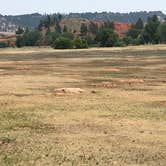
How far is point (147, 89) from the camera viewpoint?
2581cm

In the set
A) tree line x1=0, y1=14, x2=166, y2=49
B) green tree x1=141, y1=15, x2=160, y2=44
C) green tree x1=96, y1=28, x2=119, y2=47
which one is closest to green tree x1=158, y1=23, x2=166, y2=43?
tree line x1=0, y1=14, x2=166, y2=49

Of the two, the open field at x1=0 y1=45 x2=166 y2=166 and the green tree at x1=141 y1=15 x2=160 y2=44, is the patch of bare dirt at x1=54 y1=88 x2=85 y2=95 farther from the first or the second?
the green tree at x1=141 y1=15 x2=160 y2=44

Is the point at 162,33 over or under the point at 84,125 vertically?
under

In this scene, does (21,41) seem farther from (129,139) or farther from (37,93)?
(129,139)

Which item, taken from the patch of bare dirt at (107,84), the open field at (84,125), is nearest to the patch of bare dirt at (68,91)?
the open field at (84,125)

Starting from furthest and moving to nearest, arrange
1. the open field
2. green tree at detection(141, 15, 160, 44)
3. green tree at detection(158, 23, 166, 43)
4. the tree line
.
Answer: green tree at detection(141, 15, 160, 44) → green tree at detection(158, 23, 166, 43) → the tree line → the open field

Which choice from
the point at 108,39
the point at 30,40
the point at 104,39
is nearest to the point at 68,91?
the point at 108,39

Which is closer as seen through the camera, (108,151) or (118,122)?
(108,151)

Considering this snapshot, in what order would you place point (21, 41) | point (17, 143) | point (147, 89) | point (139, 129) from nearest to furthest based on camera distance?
point (17, 143)
point (139, 129)
point (147, 89)
point (21, 41)

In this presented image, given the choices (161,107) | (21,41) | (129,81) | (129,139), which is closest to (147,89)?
(129,81)

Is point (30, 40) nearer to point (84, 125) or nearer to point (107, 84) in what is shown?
point (107, 84)

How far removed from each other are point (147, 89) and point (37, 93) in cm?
493

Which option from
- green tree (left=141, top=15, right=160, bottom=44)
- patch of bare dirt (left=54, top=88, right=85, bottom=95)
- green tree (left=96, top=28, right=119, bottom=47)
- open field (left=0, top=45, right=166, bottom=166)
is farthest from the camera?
green tree (left=141, top=15, right=160, bottom=44)

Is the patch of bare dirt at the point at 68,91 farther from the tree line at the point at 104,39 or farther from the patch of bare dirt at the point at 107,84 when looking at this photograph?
the tree line at the point at 104,39
